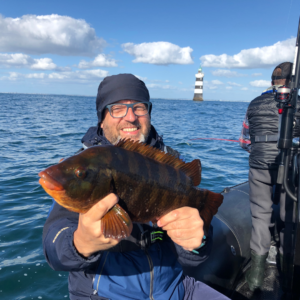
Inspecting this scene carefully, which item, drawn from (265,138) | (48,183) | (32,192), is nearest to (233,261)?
(265,138)

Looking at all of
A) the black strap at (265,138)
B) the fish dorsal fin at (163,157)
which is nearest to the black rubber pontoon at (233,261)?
the black strap at (265,138)

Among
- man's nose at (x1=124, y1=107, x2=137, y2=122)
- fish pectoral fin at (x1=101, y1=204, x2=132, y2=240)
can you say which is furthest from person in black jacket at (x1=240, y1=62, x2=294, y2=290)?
fish pectoral fin at (x1=101, y1=204, x2=132, y2=240)

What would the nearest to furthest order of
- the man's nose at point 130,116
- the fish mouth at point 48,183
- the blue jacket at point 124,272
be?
the fish mouth at point 48,183 < the blue jacket at point 124,272 < the man's nose at point 130,116

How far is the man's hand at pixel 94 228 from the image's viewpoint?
5.26 feet

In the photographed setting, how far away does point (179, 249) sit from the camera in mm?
2525

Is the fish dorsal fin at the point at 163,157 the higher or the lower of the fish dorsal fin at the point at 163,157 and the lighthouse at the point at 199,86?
the lower

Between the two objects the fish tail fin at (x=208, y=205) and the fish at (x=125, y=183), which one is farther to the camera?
the fish tail fin at (x=208, y=205)

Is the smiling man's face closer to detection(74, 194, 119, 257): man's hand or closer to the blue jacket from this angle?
the blue jacket

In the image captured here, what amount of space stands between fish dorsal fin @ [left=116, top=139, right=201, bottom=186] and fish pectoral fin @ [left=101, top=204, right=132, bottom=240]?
1.57ft

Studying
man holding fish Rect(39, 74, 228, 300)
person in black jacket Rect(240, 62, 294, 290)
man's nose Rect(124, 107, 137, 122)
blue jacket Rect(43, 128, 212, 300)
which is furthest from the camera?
person in black jacket Rect(240, 62, 294, 290)

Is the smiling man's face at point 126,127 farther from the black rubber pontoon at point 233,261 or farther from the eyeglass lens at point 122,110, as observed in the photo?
the black rubber pontoon at point 233,261

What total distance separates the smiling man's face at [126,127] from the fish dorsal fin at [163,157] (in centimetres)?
100

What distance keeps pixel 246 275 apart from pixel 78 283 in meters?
3.06

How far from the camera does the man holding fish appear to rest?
5.38 ft
